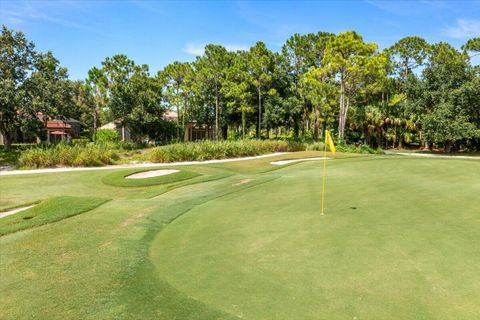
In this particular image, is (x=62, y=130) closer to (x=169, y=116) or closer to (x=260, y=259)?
(x=169, y=116)

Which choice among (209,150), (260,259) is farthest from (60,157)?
(260,259)

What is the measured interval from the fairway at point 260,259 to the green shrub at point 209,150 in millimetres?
15406

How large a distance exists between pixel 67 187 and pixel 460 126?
123 ft

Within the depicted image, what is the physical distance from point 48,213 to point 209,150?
1910cm

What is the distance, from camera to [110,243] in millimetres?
8383

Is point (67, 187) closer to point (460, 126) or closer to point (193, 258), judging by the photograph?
point (193, 258)

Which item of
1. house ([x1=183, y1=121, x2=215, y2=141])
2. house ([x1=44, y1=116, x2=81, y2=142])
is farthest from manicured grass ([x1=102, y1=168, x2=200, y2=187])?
house ([x1=183, y1=121, x2=215, y2=141])

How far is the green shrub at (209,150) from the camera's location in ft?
92.0

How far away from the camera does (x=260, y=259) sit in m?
6.55

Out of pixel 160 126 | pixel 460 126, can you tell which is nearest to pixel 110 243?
pixel 160 126

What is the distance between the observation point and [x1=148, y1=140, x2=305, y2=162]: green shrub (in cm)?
2803

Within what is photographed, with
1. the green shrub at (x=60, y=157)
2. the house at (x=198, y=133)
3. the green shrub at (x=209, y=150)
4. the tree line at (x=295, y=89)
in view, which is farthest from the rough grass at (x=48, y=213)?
the house at (x=198, y=133)

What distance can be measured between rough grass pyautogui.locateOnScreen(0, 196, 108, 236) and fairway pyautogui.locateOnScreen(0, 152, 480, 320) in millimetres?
394

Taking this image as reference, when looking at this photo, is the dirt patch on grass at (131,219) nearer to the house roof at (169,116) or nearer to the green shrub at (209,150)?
the green shrub at (209,150)
